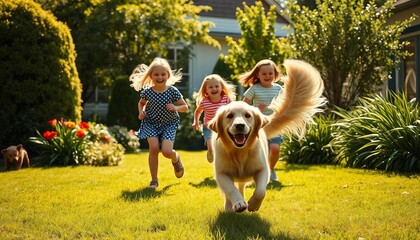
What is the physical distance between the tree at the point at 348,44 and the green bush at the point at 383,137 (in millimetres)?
2246

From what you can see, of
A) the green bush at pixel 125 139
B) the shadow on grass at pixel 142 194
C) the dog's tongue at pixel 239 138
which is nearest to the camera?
the dog's tongue at pixel 239 138

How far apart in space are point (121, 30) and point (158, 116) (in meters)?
10.8

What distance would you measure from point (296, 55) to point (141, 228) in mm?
8496

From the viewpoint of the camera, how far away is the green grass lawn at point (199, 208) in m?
3.80

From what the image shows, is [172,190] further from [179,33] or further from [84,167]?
[179,33]

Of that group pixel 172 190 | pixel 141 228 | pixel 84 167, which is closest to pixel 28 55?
pixel 84 167

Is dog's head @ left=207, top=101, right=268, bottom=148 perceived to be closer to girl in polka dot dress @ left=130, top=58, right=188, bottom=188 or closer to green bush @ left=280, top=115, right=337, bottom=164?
girl in polka dot dress @ left=130, top=58, right=188, bottom=188

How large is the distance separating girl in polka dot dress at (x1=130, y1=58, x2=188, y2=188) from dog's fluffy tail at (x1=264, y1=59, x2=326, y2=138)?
1489 millimetres

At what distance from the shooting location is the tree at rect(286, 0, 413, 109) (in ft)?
36.4

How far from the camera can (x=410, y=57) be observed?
12.9 metres

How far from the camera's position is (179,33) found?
17.5 meters

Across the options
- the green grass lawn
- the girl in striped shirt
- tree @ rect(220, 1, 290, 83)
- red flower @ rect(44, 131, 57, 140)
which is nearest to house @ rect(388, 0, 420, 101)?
tree @ rect(220, 1, 290, 83)

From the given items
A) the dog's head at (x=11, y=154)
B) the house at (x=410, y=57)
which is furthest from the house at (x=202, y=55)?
the dog's head at (x=11, y=154)

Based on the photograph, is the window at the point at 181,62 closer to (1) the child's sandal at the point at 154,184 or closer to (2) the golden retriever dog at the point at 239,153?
(1) the child's sandal at the point at 154,184
